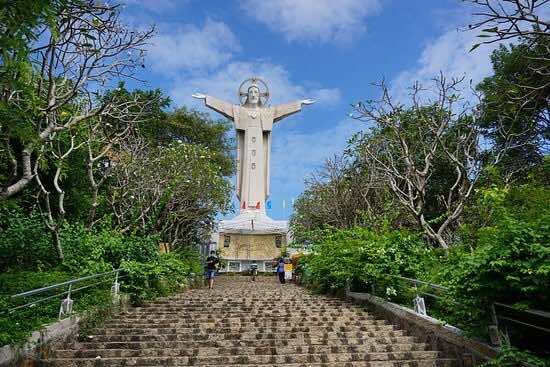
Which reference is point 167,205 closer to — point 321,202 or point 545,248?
point 321,202

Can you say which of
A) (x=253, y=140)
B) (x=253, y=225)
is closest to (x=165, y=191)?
(x=253, y=225)

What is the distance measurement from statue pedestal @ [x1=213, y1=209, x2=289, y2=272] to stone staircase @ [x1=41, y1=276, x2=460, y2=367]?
14.9 m

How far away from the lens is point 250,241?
81.7 ft

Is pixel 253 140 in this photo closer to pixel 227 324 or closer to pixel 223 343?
pixel 227 324

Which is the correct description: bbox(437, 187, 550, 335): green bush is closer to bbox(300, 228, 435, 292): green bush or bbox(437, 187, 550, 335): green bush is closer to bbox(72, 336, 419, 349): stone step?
bbox(72, 336, 419, 349): stone step

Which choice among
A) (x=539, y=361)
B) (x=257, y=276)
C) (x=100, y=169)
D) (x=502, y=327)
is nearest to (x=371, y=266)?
(x=502, y=327)

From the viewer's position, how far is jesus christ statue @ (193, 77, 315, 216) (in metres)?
27.2

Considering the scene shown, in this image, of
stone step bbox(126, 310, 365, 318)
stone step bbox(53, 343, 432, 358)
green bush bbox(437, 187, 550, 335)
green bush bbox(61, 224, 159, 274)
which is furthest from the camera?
green bush bbox(61, 224, 159, 274)

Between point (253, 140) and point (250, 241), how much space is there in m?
6.12

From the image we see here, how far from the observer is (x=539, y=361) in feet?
14.1

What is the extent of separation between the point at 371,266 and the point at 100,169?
10881 mm

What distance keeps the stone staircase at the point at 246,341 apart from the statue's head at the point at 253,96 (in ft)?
65.3

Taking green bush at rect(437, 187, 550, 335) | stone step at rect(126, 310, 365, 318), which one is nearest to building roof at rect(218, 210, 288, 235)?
stone step at rect(126, 310, 365, 318)

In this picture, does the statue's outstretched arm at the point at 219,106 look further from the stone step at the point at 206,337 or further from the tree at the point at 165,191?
the stone step at the point at 206,337
